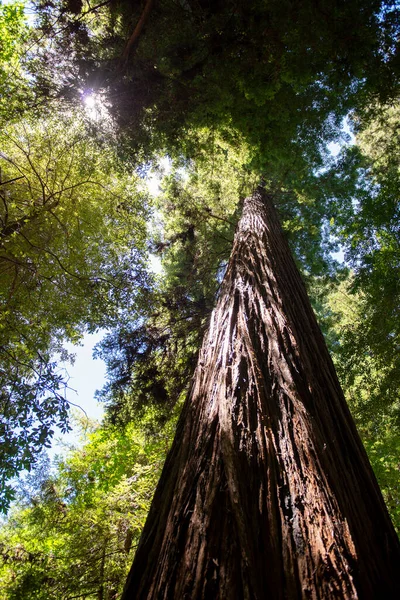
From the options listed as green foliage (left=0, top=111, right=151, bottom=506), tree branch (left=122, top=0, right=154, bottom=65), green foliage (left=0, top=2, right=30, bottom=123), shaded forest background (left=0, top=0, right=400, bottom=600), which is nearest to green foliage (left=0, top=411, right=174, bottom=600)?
shaded forest background (left=0, top=0, right=400, bottom=600)

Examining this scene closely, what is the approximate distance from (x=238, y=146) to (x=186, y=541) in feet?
20.8

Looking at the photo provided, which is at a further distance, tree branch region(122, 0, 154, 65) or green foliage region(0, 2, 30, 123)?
green foliage region(0, 2, 30, 123)

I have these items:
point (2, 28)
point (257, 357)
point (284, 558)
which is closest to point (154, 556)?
point (284, 558)

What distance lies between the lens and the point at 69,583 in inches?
149

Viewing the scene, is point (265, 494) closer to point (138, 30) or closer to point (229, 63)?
point (229, 63)

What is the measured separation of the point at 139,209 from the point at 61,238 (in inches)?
72.5

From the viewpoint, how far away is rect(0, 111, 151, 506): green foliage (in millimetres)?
5398

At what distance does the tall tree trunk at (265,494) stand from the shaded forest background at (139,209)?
260cm

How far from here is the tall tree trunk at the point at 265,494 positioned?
931mm

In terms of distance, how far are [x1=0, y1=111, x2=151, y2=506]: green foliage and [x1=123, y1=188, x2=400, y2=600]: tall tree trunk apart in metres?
3.96

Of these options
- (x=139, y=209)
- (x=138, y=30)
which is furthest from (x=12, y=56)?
(x=139, y=209)

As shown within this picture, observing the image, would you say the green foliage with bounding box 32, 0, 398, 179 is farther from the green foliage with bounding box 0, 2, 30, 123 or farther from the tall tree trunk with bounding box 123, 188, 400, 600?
the tall tree trunk with bounding box 123, 188, 400, 600

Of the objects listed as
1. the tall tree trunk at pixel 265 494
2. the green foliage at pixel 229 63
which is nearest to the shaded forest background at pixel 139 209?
the green foliage at pixel 229 63

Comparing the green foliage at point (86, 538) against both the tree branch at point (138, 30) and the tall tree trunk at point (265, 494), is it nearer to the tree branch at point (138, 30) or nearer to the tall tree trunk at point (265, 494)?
the tall tree trunk at point (265, 494)
